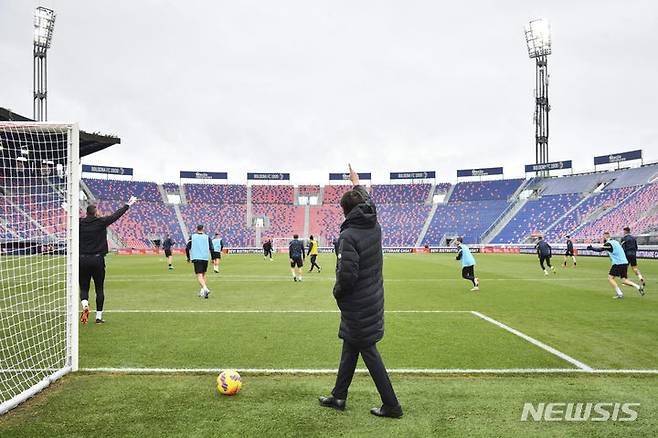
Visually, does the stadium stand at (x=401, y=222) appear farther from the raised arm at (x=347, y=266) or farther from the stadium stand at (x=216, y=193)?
the raised arm at (x=347, y=266)

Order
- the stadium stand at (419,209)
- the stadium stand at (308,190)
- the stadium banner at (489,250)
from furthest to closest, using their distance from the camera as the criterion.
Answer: the stadium stand at (308,190) → the stadium stand at (419,209) → the stadium banner at (489,250)

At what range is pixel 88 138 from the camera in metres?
38.9

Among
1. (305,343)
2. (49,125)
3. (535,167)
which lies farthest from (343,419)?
(535,167)

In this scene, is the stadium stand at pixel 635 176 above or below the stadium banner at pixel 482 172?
below

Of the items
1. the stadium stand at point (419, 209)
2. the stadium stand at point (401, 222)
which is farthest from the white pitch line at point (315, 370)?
the stadium stand at point (401, 222)

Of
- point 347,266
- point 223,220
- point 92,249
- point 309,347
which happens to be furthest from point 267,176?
point 347,266

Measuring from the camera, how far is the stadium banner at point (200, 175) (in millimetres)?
75875

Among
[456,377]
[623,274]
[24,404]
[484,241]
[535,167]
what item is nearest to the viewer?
[24,404]

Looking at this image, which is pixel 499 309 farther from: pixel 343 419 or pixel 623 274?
pixel 343 419

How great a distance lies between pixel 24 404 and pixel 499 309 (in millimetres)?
10125

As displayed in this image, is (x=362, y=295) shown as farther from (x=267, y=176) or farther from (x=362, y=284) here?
(x=267, y=176)

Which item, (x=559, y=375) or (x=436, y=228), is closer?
(x=559, y=375)

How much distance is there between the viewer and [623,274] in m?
13.5

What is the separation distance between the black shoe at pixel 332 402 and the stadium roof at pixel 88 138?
3112 cm
